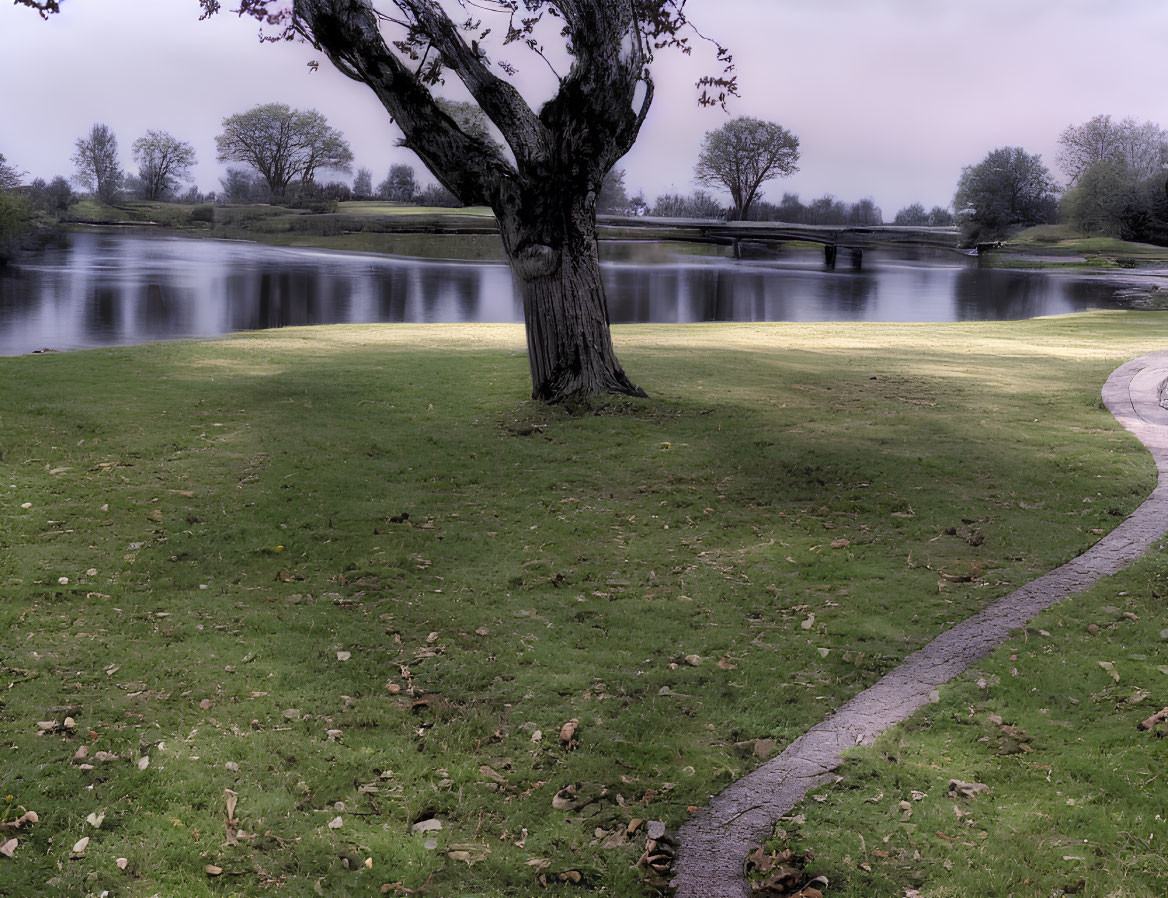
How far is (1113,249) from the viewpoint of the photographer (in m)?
72.4

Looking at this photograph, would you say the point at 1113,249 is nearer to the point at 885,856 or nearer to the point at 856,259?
the point at 856,259

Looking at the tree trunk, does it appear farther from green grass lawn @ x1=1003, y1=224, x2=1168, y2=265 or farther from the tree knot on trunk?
green grass lawn @ x1=1003, y1=224, x2=1168, y2=265

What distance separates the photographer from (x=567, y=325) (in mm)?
11492

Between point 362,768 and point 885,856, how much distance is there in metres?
2.51

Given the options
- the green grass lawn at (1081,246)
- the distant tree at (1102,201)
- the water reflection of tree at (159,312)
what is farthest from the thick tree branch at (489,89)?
the distant tree at (1102,201)

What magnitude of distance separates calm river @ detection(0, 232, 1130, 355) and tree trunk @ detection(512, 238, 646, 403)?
19.6 m

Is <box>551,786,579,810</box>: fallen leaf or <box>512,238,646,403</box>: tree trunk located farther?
<box>512,238,646,403</box>: tree trunk

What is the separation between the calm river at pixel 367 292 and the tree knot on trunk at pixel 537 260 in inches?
776

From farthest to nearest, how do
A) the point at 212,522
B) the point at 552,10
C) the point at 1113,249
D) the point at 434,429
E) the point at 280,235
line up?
the point at 280,235 → the point at 1113,249 → the point at 552,10 → the point at 434,429 → the point at 212,522

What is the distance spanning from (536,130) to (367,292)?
36641 mm

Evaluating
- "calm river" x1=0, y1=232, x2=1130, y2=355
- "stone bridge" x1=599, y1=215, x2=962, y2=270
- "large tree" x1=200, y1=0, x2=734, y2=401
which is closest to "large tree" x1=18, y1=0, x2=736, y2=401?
"large tree" x1=200, y1=0, x2=734, y2=401

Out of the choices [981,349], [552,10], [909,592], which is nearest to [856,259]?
[981,349]

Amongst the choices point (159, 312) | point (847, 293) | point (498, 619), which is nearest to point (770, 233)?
point (847, 293)

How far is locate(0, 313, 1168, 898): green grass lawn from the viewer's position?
150 inches
